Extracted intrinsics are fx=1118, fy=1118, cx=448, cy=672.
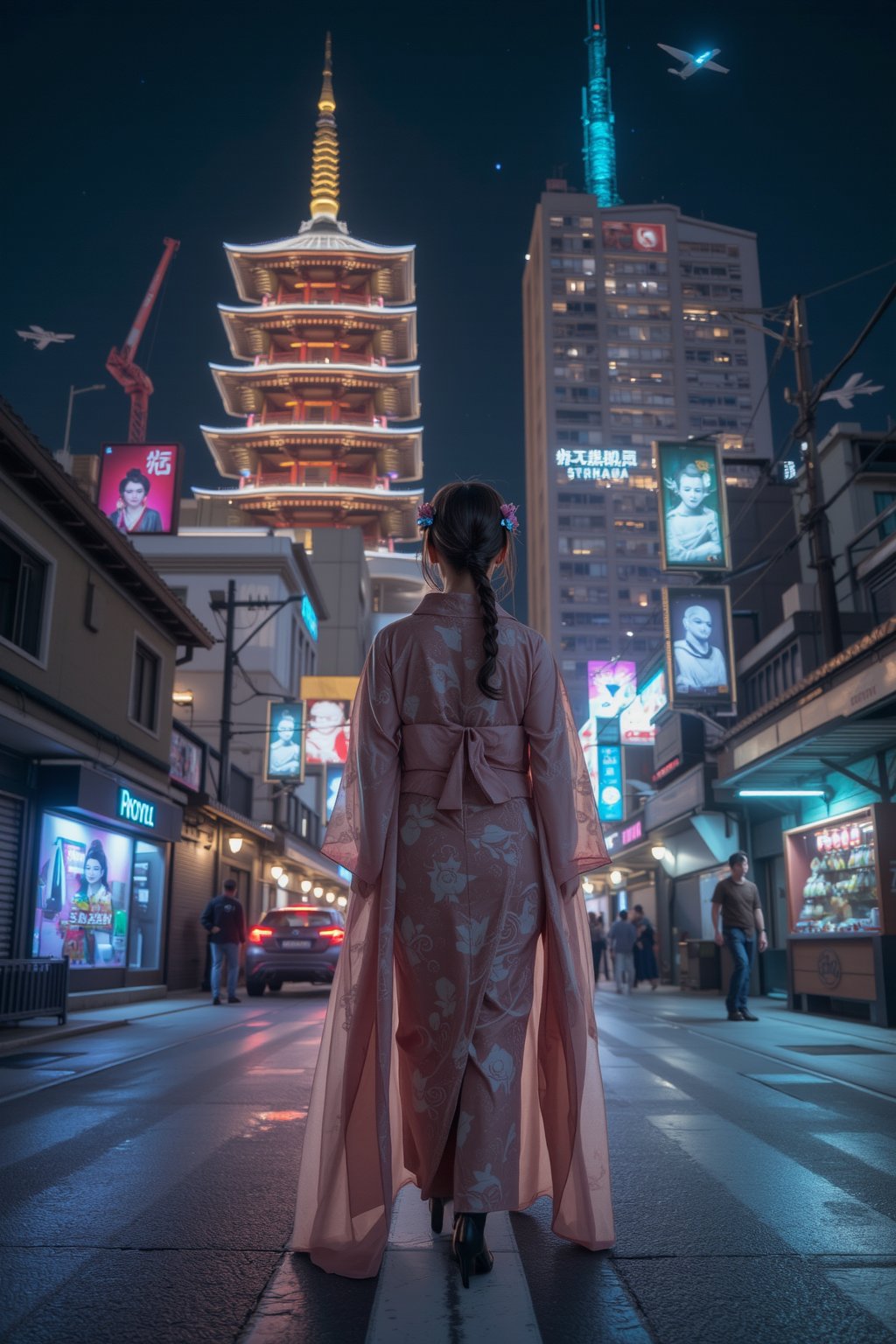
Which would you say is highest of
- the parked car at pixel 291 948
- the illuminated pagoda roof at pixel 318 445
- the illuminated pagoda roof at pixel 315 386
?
the illuminated pagoda roof at pixel 315 386

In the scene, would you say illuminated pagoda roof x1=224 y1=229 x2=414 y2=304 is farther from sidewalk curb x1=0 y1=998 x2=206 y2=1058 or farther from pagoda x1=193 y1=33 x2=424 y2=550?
sidewalk curb x1=0 y1=998 x2=206 y2=1058

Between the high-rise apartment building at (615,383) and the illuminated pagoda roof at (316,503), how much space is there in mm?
31795

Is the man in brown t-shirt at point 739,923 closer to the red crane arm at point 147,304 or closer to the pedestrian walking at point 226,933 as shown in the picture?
the pedestrian walking at point 226,933

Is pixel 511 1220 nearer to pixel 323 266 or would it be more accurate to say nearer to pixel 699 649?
Answer: pixel 699 649

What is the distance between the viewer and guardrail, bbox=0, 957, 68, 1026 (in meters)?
10.3

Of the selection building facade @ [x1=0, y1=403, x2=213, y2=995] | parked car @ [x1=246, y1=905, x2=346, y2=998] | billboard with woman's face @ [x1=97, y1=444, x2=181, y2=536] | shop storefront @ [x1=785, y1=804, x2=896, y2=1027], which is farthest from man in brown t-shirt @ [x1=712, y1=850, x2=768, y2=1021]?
billboard with woman's face @ [x1=97, y1=444, x2=181, y2=536]

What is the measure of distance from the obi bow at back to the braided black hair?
0.36 metres

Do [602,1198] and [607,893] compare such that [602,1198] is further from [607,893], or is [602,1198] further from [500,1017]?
[607,893]

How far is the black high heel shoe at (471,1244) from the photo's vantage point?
2.86 m

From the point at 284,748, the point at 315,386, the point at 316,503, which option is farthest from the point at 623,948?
the point at 315,386

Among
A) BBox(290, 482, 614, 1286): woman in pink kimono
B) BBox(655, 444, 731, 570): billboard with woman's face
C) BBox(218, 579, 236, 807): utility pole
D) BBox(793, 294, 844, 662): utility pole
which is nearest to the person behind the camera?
BBox(290, 482, 614, 1286): woman in pink kimono

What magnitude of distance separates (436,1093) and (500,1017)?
264mm

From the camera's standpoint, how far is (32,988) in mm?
10836

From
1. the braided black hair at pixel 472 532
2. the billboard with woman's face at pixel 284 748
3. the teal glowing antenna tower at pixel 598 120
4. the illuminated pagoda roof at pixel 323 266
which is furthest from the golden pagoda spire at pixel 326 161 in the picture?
the braided black hair at pixel 472 532
